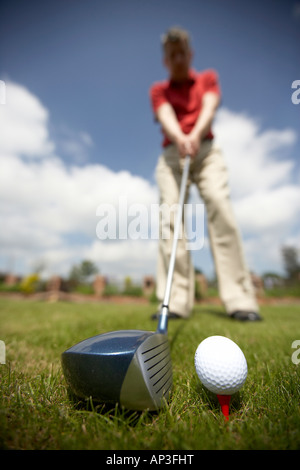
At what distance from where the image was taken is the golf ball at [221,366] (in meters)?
1.08

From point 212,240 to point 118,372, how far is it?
2.76 metres

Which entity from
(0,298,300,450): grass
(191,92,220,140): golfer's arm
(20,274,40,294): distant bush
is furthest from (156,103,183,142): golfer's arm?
(20,274,40,294): distant bush

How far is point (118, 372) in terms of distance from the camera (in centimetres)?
97

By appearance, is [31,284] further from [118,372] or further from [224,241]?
[118,372]

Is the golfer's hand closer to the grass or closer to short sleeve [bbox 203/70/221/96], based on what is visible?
short sleeve [bbox 203/70/221/96]

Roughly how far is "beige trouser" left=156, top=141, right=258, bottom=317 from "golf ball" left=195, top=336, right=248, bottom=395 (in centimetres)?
205

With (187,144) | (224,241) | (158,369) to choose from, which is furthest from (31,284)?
(158,369)

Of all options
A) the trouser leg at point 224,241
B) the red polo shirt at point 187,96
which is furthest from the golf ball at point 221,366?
the red polo shirt at point 187,96

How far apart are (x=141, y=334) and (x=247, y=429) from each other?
52cm

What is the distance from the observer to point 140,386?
96 centimetres

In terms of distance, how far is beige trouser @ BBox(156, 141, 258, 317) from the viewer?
3.35 metres
